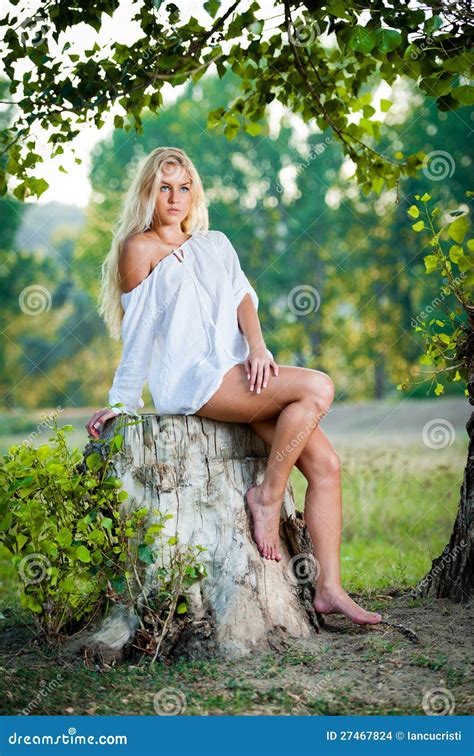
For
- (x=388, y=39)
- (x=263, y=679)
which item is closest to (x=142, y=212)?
(x=388, y=39)

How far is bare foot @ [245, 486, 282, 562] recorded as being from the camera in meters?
3.40

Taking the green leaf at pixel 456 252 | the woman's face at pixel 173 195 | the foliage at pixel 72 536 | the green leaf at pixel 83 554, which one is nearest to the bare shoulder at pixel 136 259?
the woman's face at pixel 173 195

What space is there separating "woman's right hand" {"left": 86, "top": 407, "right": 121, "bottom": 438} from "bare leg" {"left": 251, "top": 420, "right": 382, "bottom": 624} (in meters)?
0.61

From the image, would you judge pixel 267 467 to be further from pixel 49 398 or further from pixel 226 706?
pixel 49 398

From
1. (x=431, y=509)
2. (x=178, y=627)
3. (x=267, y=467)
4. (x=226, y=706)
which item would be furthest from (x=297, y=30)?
(x=431, y=509)

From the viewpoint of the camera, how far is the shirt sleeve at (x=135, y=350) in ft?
11.9

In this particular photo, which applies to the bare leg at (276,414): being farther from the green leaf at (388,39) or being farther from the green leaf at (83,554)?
the green leaf at (388,39)

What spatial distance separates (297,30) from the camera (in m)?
4.12

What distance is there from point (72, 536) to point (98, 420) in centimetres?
50

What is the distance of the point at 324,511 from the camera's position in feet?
11.5

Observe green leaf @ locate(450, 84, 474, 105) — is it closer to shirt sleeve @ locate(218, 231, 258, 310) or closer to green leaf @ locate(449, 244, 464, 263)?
green leaf @ locate(449, 244, 464, 263)

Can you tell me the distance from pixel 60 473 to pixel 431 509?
463 cm

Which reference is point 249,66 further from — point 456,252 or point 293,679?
point 293,679

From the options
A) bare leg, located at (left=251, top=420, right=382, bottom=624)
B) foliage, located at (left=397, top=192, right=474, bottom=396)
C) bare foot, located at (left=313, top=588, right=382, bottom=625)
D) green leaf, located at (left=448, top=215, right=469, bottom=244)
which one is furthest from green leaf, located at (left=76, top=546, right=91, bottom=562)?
green leaf, located at (left=448, top=215, right=469, bottom=244)
